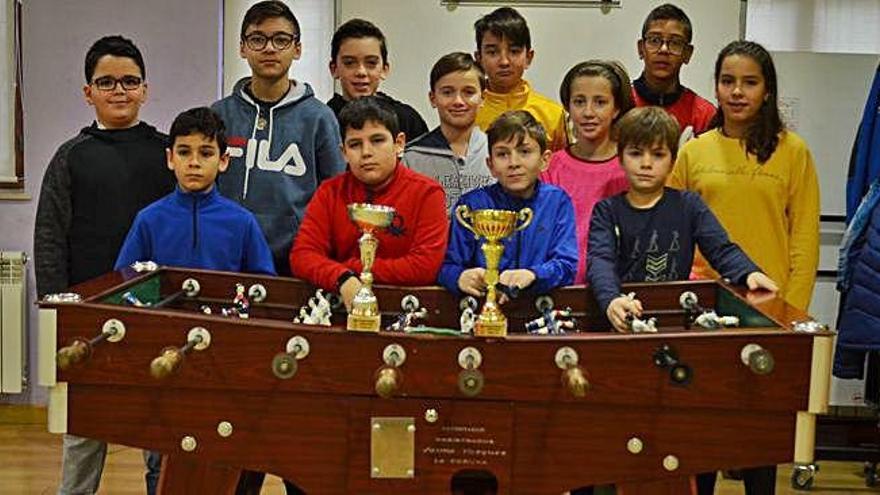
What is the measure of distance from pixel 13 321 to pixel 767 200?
10.1 feet

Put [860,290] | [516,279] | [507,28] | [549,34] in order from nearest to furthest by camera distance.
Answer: [516,279], [507,28], [860,290], [549,34]

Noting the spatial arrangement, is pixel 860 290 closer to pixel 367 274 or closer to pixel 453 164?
pixel 453 164

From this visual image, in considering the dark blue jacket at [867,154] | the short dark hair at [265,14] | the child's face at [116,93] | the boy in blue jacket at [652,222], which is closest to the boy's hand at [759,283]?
the boy in blue jacket at [652,222]

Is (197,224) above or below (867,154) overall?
below

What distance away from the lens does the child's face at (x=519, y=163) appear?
2.60 m

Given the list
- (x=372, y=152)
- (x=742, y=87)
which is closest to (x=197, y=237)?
(x=372, y=152)

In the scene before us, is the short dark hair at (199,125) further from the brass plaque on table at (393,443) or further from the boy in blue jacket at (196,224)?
the brass plaque on table at (393,443)

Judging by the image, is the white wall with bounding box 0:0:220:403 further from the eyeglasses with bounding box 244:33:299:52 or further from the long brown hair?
the long brown hair

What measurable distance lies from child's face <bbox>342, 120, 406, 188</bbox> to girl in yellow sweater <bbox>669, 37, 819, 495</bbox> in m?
0.87

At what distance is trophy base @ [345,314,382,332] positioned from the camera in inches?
78.0

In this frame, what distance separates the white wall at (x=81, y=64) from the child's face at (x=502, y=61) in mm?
1620

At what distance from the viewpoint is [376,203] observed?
8.64ft

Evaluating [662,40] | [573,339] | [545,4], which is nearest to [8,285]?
[545,4]

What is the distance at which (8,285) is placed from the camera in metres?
4.40
